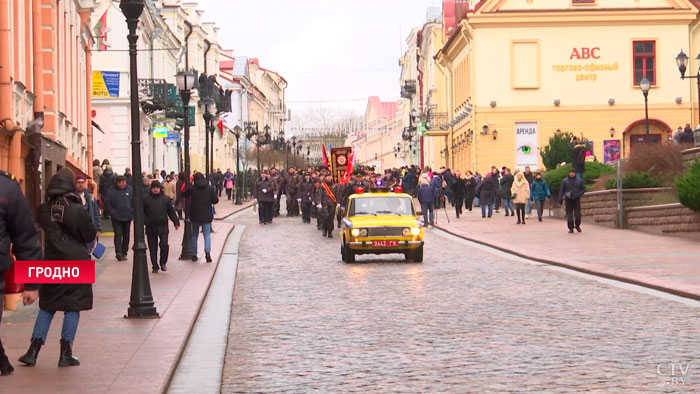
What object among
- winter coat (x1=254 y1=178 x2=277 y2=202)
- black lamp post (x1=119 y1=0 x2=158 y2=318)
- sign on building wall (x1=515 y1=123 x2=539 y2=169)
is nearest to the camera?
black lamp post (x1=119 y1=0 x2=158 y2=318)

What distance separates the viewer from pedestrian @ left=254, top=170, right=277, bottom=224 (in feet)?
131

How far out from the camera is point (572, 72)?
57.3 m

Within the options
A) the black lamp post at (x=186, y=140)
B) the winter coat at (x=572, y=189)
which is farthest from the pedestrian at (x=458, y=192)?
the black lamp post at (x=186, y=140)

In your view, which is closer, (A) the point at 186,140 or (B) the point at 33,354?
(B) the point at 33,354

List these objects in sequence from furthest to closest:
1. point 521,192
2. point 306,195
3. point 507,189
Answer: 1. point 507,189
2. point 306,195
3. point 521,192

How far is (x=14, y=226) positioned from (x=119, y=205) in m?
15.0

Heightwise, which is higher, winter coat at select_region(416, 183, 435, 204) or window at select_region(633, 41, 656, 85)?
window at select_region(633, 41, 656, 85)

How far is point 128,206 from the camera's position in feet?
78.4

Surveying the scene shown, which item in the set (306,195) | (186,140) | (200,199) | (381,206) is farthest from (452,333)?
(306,195)

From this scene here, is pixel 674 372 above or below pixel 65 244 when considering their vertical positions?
below

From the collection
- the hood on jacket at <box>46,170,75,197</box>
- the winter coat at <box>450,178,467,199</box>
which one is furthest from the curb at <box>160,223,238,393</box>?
the winter coat at <box>450,178,467,199</box>

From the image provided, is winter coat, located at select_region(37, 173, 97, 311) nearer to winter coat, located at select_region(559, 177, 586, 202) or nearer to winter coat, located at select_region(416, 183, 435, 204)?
winter coat, located at select_region(559, 177, 586, 202)

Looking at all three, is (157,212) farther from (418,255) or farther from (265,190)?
(265,190)

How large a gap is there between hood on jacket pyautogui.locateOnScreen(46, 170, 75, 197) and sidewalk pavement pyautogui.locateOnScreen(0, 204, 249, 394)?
143 centimetres
